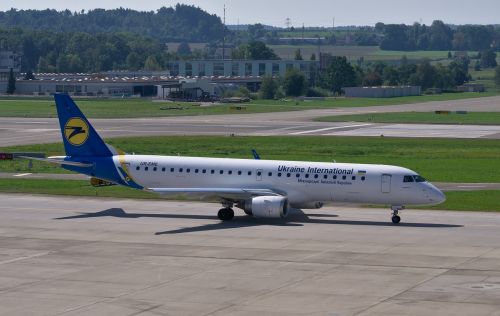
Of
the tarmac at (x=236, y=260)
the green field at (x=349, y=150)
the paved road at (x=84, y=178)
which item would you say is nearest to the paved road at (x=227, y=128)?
the green field at (x=349, y=150)

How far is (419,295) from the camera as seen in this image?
4056cm

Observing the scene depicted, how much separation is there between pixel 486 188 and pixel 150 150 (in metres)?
39.3

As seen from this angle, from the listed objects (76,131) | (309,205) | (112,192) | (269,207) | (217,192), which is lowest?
(112,192)

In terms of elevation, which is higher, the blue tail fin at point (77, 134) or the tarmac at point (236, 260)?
the blue tail fin at point (77, 134)

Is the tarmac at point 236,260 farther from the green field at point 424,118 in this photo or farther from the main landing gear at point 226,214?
the green field at point 424,118

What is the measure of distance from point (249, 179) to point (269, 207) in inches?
120

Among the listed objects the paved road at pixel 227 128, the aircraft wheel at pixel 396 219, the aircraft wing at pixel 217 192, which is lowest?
the paved road at pixel 227 128

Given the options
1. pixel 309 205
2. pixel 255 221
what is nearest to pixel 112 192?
pixel 255 221

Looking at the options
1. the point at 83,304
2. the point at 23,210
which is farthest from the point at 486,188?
the point at 83,304

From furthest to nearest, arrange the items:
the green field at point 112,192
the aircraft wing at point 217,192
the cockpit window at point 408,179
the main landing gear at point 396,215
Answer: the green field at point 112,192 < the aircraft wing at point 217,192 < the main landing gear at point 396,215 < the cockpit window at point 408,179

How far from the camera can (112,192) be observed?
72500 millimetres

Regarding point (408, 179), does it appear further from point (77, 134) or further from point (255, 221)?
point (77, 134)

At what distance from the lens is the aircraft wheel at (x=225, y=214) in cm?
5975

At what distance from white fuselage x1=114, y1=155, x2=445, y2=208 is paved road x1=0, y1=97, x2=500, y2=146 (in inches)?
2076
